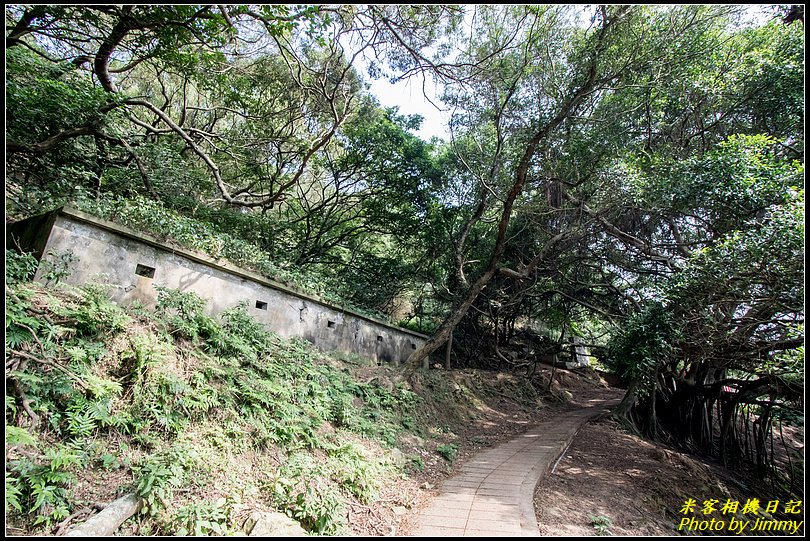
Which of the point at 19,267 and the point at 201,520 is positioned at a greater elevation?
the point at 19,267

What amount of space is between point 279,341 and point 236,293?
1.21 metres

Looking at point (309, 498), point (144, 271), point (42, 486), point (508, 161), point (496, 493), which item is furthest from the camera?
point (508, 161)

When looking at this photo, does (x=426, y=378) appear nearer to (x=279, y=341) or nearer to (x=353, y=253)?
(x=279, y=341)

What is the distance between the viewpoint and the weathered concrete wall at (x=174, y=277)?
4840mm

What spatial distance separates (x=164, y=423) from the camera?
3.71m

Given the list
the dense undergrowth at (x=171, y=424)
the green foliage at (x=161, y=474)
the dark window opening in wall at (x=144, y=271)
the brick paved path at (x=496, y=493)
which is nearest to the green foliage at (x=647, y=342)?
the brick paved path at (x=496, y=493)

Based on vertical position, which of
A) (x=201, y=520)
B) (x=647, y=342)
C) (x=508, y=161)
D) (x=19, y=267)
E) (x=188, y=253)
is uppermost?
(x=508, y=161)

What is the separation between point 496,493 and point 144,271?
5.80 m

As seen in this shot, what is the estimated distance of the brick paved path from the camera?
3.86m

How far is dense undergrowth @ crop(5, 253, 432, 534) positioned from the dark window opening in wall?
473mm

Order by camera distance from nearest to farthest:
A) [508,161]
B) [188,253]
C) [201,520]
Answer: [201,520] < [188,253] < [508,161]

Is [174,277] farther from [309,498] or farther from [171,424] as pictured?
[309,498]

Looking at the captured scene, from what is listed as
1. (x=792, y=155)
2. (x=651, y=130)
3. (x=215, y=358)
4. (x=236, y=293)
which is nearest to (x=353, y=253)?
(x=236, y=293)

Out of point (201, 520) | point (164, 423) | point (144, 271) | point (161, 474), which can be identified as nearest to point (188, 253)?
point (144, 271)
